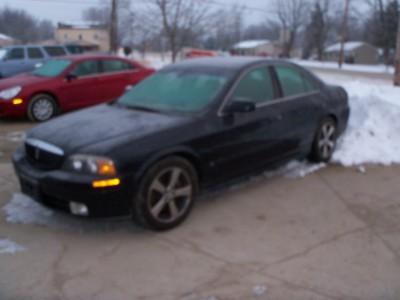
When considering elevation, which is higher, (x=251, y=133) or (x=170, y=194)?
(x=251, y=133)

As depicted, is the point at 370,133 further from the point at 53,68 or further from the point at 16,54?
the point at 16,54

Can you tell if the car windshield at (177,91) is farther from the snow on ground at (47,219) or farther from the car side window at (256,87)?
the snow on ground at (47,219)

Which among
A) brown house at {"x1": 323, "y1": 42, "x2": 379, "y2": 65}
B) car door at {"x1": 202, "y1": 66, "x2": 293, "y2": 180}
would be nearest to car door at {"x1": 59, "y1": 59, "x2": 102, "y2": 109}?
car door at {"x1": 202, "y1": 66, "x2": 293, "y2": 180}

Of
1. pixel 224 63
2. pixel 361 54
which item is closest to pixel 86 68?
pixel 224 63

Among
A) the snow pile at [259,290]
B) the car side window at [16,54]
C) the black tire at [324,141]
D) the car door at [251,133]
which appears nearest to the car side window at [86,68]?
the car door at [251,133]

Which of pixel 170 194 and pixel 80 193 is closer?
pixel 80 193

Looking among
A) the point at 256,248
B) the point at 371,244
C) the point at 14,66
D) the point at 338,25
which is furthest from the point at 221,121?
the point at 338,25

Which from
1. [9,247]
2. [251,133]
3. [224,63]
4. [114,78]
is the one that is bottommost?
[9,247]

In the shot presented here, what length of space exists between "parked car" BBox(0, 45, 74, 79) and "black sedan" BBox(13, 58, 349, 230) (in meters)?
11.0

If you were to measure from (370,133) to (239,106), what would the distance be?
329 centimetres

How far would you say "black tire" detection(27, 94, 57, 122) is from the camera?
903 centimetres

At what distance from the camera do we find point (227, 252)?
3779mm

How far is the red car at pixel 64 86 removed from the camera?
886 cm

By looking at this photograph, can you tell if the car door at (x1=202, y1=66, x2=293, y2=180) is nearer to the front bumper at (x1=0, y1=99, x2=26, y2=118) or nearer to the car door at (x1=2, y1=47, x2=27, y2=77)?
the front bumper at (x1=0, y1=99, x2=26, y2=118)
